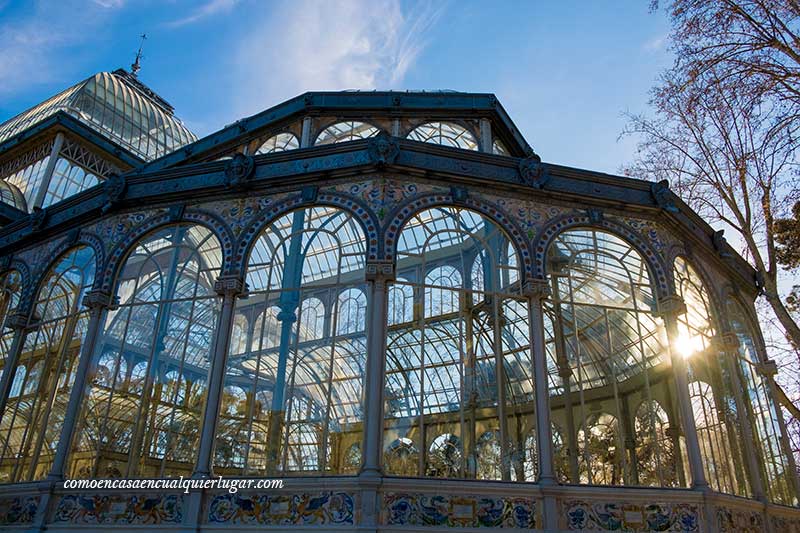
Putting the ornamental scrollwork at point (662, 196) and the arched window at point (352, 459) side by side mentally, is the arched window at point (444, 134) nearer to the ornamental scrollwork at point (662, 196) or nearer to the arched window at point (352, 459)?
the ornamental scrollwork at point (662, 196)

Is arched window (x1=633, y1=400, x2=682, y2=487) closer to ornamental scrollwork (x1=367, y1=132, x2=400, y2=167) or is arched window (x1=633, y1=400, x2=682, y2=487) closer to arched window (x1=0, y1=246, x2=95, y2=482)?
ornamental scrollwork (x1=367, y1=132, x2=400, y2=167)

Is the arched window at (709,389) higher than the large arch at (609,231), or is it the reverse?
the large arch at (609,231)

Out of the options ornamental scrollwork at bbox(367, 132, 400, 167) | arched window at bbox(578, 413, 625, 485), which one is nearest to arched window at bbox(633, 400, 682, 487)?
arched window at bbox(578, 413, 625, 485)

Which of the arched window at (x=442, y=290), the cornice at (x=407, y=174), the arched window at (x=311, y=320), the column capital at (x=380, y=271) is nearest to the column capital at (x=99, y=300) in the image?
the cornice at (x=407, y=174)

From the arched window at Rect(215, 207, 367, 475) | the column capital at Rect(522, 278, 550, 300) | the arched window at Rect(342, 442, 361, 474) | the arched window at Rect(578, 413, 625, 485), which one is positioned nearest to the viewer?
the arched window at Rect(342, 442, 361, 474)

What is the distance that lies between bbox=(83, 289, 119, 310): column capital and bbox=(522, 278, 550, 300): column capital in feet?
31.0

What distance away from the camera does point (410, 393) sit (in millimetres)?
12906

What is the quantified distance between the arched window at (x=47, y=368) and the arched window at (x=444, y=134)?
964cm

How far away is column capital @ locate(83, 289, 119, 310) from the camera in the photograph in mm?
15242

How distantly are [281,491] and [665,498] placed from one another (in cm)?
731

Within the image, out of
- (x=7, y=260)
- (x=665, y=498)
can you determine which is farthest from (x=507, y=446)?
(x=7, y=260)

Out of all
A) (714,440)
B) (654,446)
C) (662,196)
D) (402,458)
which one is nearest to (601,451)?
(654,446)

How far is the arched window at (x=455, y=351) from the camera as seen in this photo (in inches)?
495

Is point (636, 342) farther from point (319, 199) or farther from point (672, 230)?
point (319, 199)
